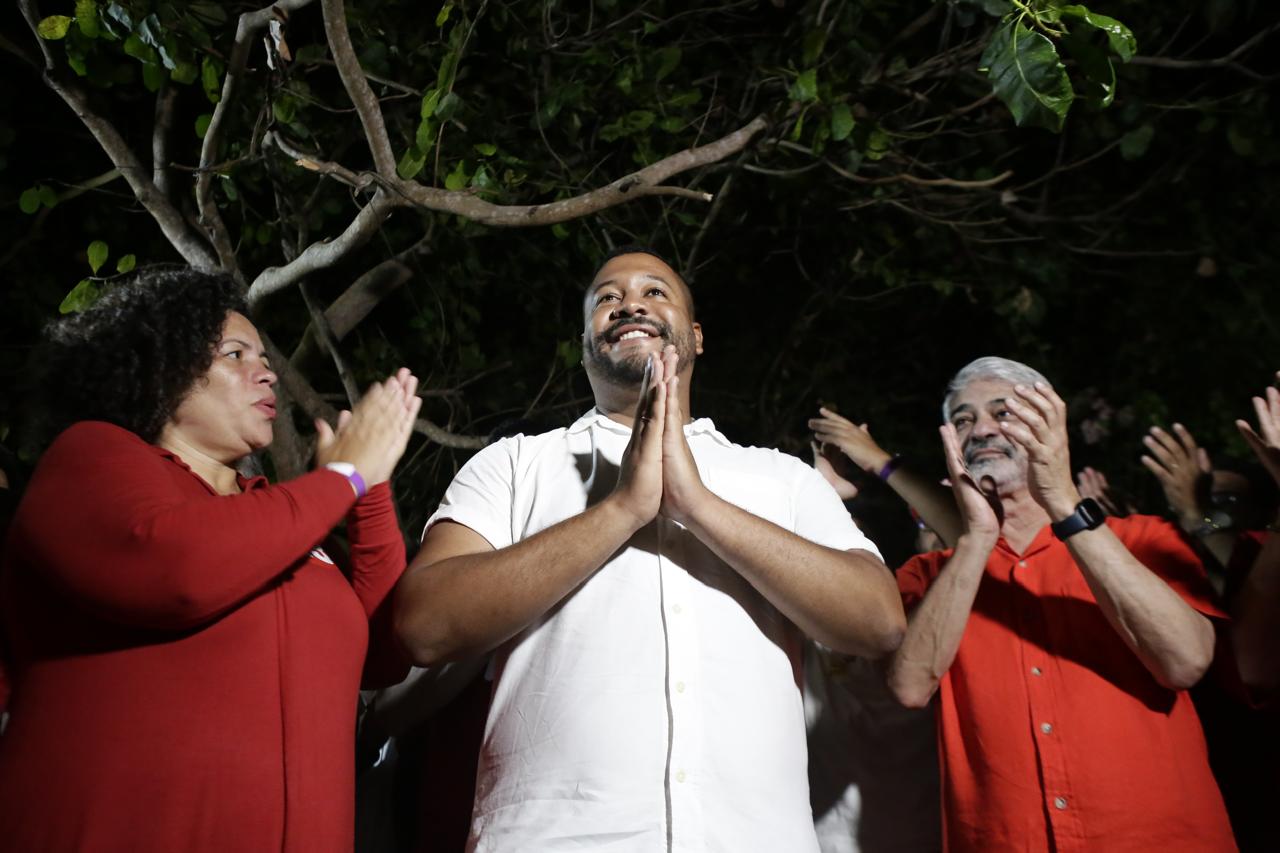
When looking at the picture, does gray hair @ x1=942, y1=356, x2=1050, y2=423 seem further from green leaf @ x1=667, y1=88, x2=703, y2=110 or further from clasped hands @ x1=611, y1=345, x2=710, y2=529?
green leaf @ x1=667, y1=88, x2=703, y2=110

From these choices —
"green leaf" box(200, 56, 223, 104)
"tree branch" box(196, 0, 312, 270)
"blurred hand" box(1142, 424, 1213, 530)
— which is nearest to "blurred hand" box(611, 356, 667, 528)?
"blurred hand" box(1142, 424, 1213, 530)

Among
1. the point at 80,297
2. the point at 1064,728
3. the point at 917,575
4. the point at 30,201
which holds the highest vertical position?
the point at 30,201

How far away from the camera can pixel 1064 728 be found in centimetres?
221

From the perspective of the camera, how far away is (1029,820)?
214cm

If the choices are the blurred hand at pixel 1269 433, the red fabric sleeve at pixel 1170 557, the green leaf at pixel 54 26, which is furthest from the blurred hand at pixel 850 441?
the green leaf at pixel 54 26

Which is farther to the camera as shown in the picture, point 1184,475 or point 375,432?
point 1184,475

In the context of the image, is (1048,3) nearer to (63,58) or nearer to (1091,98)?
(1091,98)

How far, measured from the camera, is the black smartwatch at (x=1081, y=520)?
2227 mm

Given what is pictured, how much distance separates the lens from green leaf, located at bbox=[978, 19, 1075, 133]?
81.2 inches

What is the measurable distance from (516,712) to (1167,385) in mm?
6702

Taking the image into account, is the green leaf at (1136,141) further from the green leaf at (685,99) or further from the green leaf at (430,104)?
the green leaf at (430,104)

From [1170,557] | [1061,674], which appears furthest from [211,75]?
A: [1170,557]

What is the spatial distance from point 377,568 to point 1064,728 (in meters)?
1.56

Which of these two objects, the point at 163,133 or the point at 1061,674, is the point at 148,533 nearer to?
the point at 1061,674
